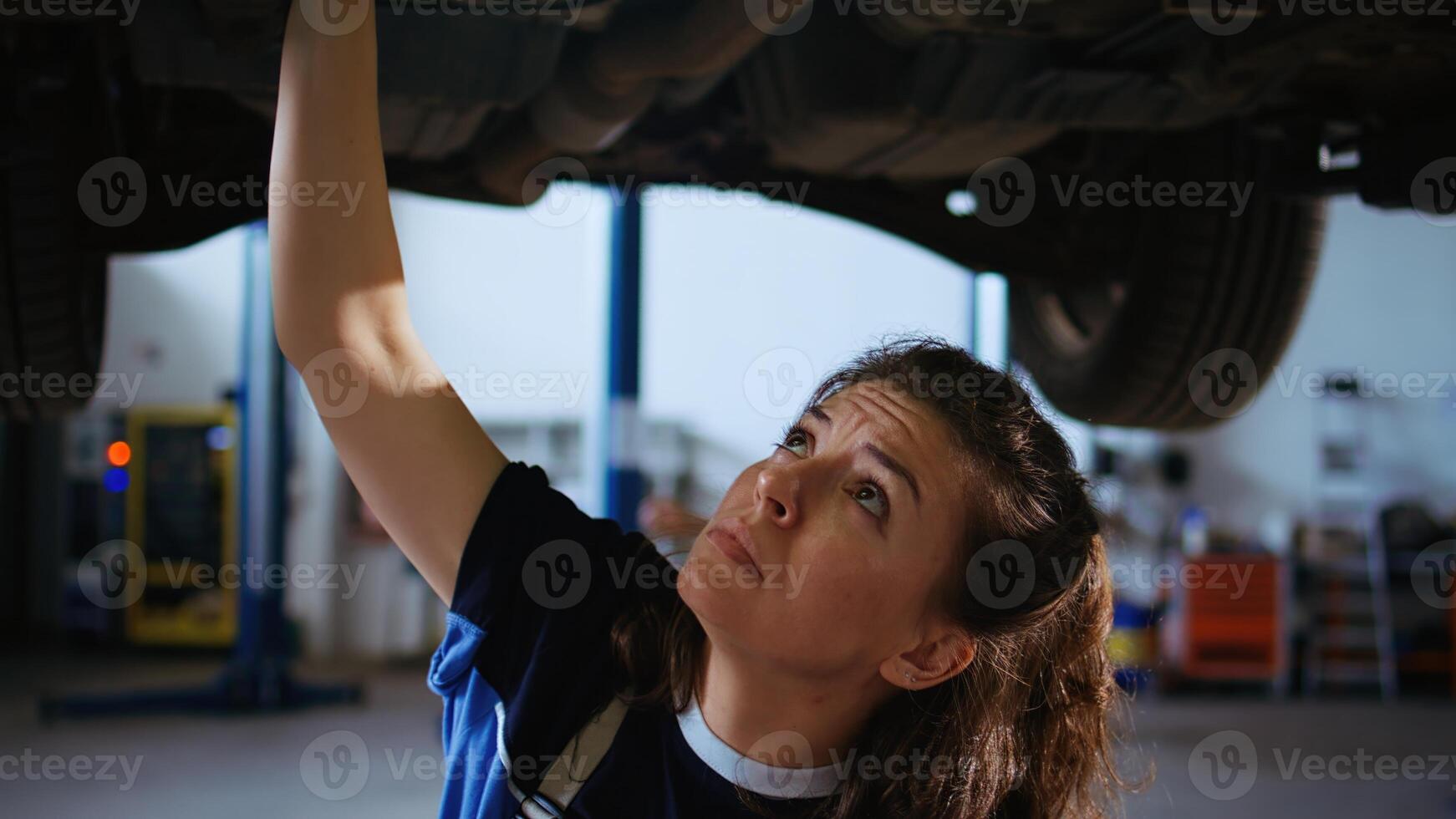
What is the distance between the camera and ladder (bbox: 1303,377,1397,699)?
6414mm

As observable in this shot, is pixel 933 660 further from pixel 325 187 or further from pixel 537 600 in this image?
pixel 325 187

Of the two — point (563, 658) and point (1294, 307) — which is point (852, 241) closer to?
point (1294, 307)

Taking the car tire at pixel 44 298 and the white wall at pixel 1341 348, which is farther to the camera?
the white wall at pixel 1341 348

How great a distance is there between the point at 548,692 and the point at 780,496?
0.27m

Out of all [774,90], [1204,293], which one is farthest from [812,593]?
[1204,293]

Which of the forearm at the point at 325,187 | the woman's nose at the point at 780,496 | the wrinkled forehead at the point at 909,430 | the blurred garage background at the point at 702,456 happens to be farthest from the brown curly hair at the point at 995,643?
the blurred garage background at the point at 702,456

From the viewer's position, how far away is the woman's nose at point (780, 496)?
0.88m

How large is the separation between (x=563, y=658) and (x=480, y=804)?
0.13 m

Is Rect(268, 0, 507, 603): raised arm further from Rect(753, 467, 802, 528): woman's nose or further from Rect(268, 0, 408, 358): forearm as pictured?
Rect(753, 467, 802, 528): woman's nose

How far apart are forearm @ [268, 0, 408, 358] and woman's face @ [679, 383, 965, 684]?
1.09 feet

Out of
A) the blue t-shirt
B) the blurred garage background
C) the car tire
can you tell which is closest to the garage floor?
the blurred garage background

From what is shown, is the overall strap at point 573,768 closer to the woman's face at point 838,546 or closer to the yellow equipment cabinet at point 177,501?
the woman's face at point 838,546

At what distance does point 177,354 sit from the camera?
6.83 m

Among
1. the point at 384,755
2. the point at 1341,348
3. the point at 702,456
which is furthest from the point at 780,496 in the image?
the point at 1341,348
